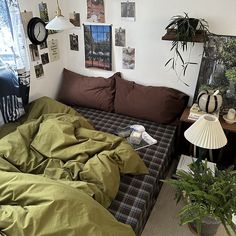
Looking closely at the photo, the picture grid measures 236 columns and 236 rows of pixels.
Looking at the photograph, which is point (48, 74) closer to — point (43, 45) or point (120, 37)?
point (43, 45)

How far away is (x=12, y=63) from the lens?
1.88 metres

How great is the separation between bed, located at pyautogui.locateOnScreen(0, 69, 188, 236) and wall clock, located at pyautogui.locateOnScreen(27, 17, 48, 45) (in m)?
0.50

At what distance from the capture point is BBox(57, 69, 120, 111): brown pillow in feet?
7.79

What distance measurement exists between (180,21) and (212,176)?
1.16 m

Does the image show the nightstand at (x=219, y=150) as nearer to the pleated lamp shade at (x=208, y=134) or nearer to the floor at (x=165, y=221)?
the floor at (x=165, y=221)

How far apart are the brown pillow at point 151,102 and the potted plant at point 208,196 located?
0.77 meters

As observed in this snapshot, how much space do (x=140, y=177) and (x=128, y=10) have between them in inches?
57.6

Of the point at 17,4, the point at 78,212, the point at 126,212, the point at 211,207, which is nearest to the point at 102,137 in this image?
the point at 126,212

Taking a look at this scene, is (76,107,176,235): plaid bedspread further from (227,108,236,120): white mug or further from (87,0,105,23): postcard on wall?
(87,0,105,23): postcard on wall

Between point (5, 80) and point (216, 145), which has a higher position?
point (5, 80)

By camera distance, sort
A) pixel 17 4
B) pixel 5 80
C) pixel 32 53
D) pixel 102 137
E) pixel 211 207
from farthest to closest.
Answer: pixel 32 53 < pixel 5 80 < pixel 17 4 < pixel 102 137 < pixel 211 207

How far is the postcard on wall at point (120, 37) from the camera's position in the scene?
226 cm

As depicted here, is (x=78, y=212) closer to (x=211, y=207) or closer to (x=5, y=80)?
(x=211, y=207)

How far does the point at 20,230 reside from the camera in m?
0.95
